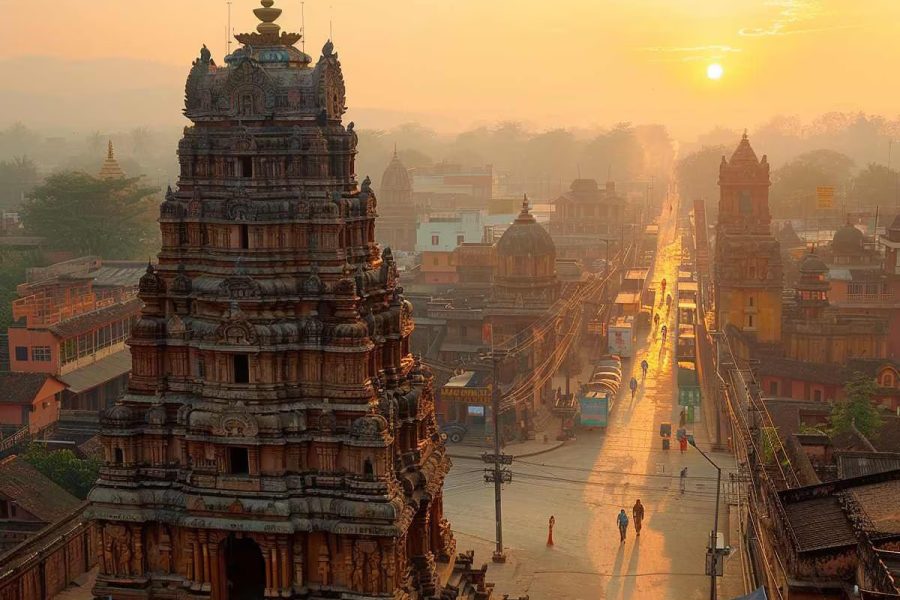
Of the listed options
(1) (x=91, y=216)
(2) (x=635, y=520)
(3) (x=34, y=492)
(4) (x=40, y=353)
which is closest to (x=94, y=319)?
(4) (x=40, y=353)

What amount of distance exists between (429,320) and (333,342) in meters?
35.6

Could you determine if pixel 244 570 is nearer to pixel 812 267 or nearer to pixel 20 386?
pixel 20 386

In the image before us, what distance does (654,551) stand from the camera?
3569 centimetres

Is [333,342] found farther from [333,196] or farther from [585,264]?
[585,264]

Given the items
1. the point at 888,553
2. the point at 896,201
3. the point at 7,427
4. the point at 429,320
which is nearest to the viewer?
the point at 888,553

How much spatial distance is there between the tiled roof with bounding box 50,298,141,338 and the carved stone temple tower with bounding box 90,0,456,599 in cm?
2507

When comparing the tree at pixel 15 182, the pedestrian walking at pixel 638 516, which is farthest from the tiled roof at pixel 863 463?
the tree at pixel 15 182

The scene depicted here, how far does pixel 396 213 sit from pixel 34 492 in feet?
263

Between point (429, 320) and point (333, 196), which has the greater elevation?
point (333, 196)

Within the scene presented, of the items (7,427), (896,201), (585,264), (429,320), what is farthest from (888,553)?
(896,201)

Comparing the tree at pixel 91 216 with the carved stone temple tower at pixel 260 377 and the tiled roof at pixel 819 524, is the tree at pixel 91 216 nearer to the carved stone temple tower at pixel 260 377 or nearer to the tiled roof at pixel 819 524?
the carved stone temple tower at pixel 260 377

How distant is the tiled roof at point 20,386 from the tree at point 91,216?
41.4 m

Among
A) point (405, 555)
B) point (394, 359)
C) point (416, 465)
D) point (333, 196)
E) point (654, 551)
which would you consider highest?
point (333, 196)

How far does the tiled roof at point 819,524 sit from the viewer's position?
25016mm
